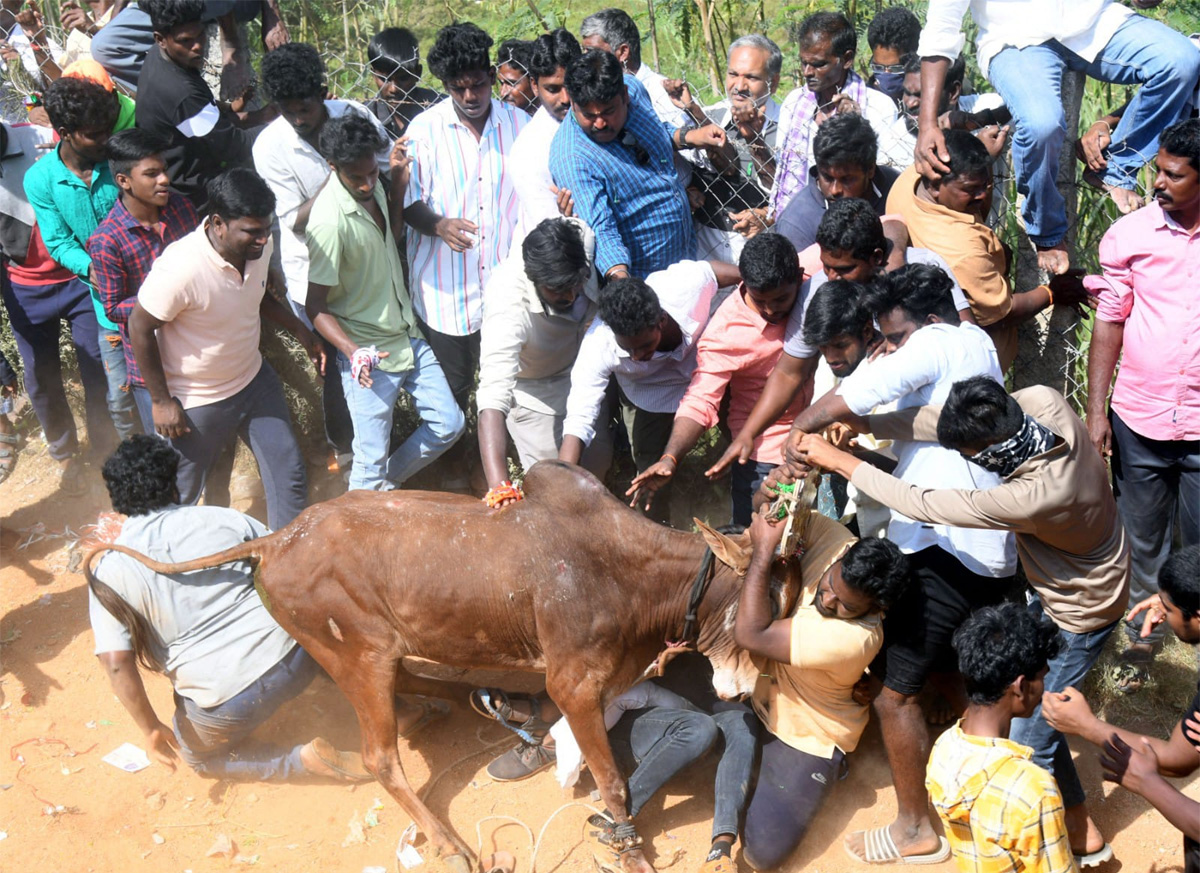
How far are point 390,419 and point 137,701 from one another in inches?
74.9

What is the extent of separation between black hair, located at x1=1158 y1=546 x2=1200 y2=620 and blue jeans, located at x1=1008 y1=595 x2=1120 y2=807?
0.75 meters

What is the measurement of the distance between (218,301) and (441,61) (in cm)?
174

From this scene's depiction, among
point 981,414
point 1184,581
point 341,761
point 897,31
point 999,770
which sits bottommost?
point 341,761

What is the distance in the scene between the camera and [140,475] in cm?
513

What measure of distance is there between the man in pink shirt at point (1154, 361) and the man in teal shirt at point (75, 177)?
5189mm

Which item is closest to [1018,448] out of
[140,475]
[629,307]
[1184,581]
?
[1184,581]

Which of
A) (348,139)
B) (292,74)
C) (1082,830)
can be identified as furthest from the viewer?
(292,74)

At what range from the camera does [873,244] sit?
471cm

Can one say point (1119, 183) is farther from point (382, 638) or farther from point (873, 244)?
point (382, 638)

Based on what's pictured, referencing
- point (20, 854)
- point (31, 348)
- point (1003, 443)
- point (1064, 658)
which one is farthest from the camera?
point (31, 348)

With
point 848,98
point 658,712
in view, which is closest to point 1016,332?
point 848,98

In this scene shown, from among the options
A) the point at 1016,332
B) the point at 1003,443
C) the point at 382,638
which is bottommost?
the point at 382,638

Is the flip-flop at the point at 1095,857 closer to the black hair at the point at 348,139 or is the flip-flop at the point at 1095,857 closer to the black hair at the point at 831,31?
the black hair at the point at 831,31

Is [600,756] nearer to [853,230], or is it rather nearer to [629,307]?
[629,307]
